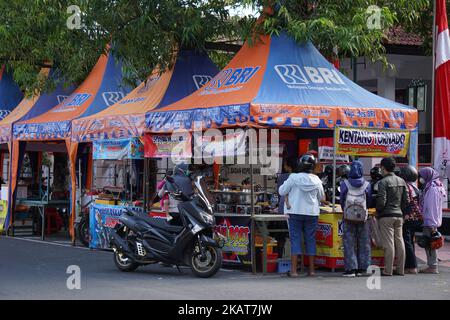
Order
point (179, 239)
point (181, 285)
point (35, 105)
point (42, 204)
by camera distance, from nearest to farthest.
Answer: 1. point (181, 285)
2. point (179, 239)
3. point (42, 204)
4. point (35, 105)

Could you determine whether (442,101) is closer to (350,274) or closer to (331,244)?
(331,244)

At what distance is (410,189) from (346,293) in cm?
314

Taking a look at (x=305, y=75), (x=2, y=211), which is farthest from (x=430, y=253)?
(x=2, y=211)

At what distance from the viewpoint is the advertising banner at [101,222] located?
1623cm

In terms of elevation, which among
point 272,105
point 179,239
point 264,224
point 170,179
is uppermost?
point 272,105

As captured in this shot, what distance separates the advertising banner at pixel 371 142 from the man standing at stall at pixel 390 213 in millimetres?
799

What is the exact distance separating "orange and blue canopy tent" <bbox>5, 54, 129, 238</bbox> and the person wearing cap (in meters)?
7.24

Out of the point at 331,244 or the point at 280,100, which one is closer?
the point at 331,244

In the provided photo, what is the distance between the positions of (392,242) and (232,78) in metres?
4.07

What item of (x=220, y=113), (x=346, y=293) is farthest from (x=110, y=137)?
(x=346, y=293)

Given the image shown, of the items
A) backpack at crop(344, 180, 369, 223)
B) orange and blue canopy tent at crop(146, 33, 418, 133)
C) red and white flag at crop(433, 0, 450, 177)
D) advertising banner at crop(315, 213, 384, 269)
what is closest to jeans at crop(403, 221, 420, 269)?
advertising banner at crop(315, 213, 384, 269)

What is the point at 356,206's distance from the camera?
39.3 feet

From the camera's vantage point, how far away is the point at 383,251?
12992mm

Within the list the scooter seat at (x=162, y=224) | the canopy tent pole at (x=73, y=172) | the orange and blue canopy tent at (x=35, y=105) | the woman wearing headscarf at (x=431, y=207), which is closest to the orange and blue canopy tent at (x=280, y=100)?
the woman wearing headscarf at (x=431, y=207)
